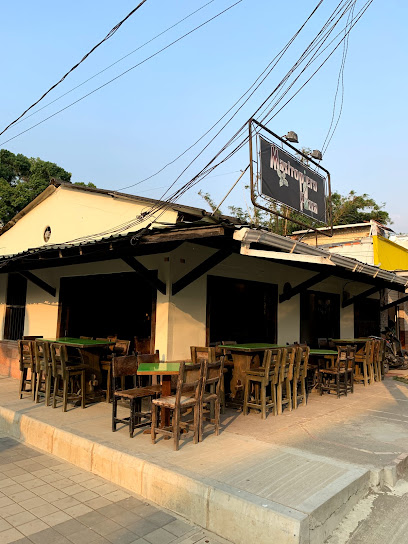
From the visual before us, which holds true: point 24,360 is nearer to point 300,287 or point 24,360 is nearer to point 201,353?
point 201,353

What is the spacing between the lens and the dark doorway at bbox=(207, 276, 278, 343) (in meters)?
7.49

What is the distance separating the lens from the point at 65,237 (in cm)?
948

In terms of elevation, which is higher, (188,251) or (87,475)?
(188,251)

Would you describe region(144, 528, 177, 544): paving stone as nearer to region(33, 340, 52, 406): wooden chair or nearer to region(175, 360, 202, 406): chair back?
region(175, 360, 202, 406): chair back

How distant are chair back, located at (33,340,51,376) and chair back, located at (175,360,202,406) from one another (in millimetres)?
2852

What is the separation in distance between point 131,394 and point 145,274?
7.30 ft

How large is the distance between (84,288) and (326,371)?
18.1 ft

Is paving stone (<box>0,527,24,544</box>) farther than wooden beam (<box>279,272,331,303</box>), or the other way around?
wooden beam (<box>279,272,331,303</box>)

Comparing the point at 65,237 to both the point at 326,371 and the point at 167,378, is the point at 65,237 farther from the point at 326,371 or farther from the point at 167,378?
the point at 326,371

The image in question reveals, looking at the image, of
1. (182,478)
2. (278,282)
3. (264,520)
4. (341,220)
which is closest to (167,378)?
(182,478)

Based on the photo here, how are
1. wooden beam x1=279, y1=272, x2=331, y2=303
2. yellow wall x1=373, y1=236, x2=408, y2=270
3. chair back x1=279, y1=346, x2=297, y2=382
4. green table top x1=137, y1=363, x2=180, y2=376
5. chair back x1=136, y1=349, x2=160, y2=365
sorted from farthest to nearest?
yellow wall x1=373, y1=236, x2=408, y2=270 < wooden beam x1=279, y1=272, x2=331, y2=303 < chair back x1=279, y1=346, x2=297, y2=382 < chair back x1=136, y1=349, x2=160, y2=365 < green table top x1=137, y1=363, x2=180, y2=376

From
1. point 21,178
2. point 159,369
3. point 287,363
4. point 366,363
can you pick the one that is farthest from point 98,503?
point 21,178

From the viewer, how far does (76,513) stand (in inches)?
132

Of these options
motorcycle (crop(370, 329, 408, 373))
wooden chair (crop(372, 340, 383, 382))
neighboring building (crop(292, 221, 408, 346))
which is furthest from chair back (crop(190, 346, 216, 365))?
motorcycle (crop(370, 329, 408, 373))
